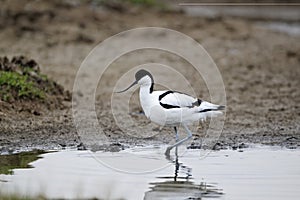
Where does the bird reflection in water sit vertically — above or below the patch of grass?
below

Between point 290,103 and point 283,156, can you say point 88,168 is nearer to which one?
point 283,156

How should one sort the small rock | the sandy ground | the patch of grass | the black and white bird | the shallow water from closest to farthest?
1. the shallow water
2. the black and white bird
3. the small rock
4. the sandy ground
5. the patch of grass

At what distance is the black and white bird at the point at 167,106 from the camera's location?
9639 mm

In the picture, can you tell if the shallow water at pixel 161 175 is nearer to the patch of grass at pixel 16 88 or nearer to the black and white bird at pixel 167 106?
the black and white bird at pixel 167 106

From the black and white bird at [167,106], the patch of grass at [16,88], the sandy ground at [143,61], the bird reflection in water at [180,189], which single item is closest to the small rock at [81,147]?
the sandy ground at [143,61]

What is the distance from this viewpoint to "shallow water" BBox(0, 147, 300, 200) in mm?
7773

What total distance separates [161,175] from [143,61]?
8062 mm

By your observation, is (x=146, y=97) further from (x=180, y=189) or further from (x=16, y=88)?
(x=16, y=88)

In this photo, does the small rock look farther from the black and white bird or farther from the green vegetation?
the black and white bird

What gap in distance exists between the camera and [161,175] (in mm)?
8750

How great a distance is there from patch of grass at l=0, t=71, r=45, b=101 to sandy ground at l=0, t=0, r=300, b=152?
A: 0.24m

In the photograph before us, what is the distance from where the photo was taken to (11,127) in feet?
35.7

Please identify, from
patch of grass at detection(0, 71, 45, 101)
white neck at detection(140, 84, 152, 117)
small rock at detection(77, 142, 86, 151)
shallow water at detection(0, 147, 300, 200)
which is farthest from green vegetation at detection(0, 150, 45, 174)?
patch of grass at detection(0, 71, 45, 101)

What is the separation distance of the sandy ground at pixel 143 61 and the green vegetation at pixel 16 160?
361 millimetres
